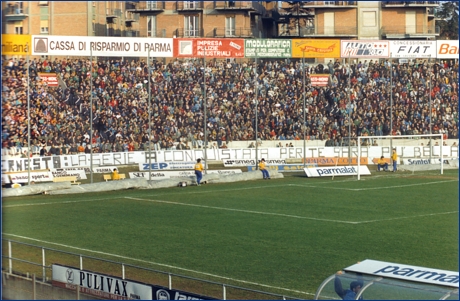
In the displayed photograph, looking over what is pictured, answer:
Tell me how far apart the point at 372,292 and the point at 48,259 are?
38.3 ft

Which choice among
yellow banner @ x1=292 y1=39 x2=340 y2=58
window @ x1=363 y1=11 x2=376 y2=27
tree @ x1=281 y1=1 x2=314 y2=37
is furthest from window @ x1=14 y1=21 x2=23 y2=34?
window @ x1=363 y1=11 x2=376 y2=27

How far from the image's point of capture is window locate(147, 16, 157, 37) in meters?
67.6

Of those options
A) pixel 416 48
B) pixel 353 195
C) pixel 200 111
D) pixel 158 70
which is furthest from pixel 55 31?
pixel 353 195

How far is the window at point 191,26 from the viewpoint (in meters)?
67.7

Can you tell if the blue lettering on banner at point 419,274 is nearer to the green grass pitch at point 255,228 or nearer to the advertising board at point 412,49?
the green grass pitch at point 255,228

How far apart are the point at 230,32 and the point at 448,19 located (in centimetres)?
2901

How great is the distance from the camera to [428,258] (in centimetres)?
2053

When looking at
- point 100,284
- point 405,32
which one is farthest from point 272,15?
point 100,284

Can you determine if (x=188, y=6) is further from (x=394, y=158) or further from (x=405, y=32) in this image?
(x=394, y=158)

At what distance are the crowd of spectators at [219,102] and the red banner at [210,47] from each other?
2.80m

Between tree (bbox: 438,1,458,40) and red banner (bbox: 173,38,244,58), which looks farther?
tree (bbox: 438,1,458,40)

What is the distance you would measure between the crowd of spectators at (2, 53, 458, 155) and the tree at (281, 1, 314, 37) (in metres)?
12.7

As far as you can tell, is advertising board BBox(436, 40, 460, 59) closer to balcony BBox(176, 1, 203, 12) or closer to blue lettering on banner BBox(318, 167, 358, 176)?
blue lettering on banner BBox(318, 167, 358, 176)

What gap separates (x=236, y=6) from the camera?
218 ft
